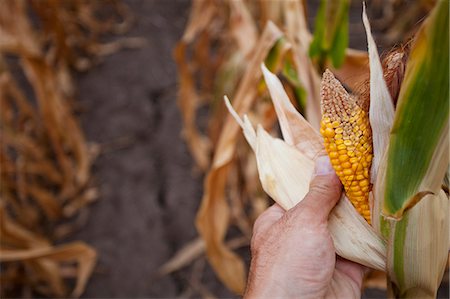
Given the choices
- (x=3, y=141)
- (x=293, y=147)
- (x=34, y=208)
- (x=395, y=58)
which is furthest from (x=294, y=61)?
(x=34, y=208)

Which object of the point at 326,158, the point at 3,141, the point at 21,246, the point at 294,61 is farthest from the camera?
the point at 3,141

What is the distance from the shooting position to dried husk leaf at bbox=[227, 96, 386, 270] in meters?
0.74

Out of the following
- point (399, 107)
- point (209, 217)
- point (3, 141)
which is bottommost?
point (3, 141)

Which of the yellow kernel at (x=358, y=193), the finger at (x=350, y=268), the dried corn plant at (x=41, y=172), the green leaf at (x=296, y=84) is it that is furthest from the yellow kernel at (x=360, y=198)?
the dried corn plant at (x=41, y=172)

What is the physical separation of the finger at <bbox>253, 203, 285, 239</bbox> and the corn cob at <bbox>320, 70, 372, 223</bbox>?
141mm

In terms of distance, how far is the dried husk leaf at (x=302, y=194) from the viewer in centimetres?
74

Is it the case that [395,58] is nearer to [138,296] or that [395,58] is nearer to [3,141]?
[138,296]

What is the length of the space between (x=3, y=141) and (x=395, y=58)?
5.11ft

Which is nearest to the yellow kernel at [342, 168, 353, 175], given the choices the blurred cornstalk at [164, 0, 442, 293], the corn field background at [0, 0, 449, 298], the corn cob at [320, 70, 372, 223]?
the corn cob at [320, 70, 372, 223]

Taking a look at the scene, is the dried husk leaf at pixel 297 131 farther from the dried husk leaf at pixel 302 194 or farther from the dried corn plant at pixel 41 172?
the dried corn plant at pixel 41 172

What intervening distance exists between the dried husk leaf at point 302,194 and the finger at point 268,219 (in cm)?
1

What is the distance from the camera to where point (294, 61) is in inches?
47.6

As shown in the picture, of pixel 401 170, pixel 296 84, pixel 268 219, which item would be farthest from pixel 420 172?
pixel 296 84

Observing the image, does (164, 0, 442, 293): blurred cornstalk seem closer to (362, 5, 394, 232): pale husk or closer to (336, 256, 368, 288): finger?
(362, 5, 394, 232): pale husk
